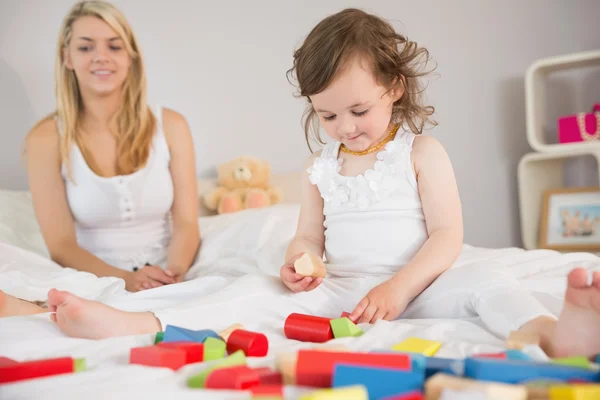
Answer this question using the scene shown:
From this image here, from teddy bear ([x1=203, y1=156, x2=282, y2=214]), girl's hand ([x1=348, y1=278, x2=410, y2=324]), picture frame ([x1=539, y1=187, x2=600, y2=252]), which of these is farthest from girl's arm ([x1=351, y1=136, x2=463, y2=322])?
picture frame ([x1=539, y1=187, x2=600, y2=252])

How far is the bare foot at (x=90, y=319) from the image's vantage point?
2.94ft

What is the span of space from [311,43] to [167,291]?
1.82 feet

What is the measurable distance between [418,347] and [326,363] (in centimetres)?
16

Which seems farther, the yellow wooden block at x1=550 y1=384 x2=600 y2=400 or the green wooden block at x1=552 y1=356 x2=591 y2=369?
the green wooden block at x1=552 y1=356 x2=591 y2=369

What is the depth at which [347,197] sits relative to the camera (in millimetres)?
1294

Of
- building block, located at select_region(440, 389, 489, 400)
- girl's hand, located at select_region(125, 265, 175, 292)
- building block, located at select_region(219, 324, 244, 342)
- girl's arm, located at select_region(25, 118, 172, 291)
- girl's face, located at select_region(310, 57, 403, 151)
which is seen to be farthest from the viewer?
girl's arm, located at select_region(25, 118, 172, 291)

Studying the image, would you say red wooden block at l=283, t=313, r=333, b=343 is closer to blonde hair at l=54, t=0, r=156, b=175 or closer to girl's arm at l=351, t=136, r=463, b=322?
girl's arm at l=351, t=136, r=463, b=322

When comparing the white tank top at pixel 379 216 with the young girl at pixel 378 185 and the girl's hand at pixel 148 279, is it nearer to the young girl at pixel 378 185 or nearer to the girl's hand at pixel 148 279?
the young girl at pixel 378 185

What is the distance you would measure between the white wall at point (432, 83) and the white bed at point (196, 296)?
664mm

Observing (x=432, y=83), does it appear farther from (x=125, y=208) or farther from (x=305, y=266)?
(x=305, y=266)

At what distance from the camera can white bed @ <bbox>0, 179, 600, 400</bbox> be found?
2.12 feet

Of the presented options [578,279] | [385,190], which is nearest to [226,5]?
[385,190]

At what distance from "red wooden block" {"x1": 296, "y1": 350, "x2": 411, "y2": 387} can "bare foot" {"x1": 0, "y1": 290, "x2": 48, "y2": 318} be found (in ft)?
2.13

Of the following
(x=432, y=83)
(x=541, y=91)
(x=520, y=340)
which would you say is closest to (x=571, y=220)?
(x=541, y=91)
